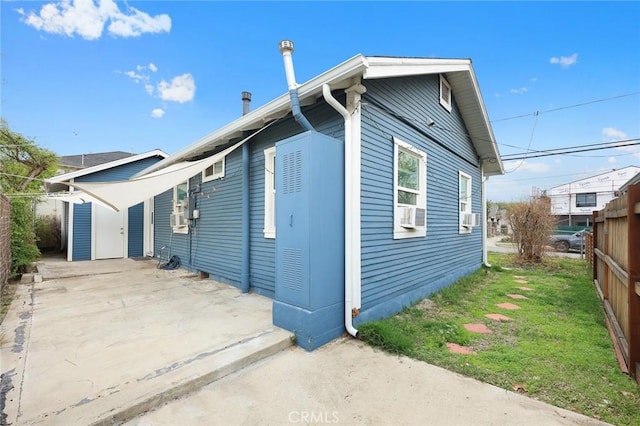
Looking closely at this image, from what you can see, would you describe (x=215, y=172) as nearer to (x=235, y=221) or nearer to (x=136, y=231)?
(x=235, y=221)

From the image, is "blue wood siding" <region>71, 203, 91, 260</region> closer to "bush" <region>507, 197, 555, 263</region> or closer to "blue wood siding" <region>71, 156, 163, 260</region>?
"blue wood siding" <region>71, 156, 163, 260</region>

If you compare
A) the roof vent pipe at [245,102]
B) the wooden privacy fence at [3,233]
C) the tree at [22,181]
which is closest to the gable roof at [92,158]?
the tree at [22,181]

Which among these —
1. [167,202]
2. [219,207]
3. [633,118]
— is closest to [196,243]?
[219,207]

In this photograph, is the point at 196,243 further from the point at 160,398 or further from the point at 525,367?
the point at 525,367

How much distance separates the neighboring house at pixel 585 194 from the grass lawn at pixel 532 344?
92.9ft

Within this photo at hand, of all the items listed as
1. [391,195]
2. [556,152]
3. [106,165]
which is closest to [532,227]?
[556,152]

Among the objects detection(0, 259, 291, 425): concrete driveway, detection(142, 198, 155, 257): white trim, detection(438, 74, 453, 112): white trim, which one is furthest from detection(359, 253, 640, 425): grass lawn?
detection(142, 198, 155, 257): white trim

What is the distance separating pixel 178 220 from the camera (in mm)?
8000

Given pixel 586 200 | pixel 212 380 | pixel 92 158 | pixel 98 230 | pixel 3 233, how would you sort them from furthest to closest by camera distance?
pixel 586 200, pixel 92 158, pixel 98 230, pixel 3 233, pixel 212 380

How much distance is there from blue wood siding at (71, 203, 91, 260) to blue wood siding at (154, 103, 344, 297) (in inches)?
161

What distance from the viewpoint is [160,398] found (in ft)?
7.16

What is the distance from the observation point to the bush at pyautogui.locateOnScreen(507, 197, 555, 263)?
9930 millimetres

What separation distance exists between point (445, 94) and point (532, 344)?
17.6ft

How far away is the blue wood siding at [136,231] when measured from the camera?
10.5 m
